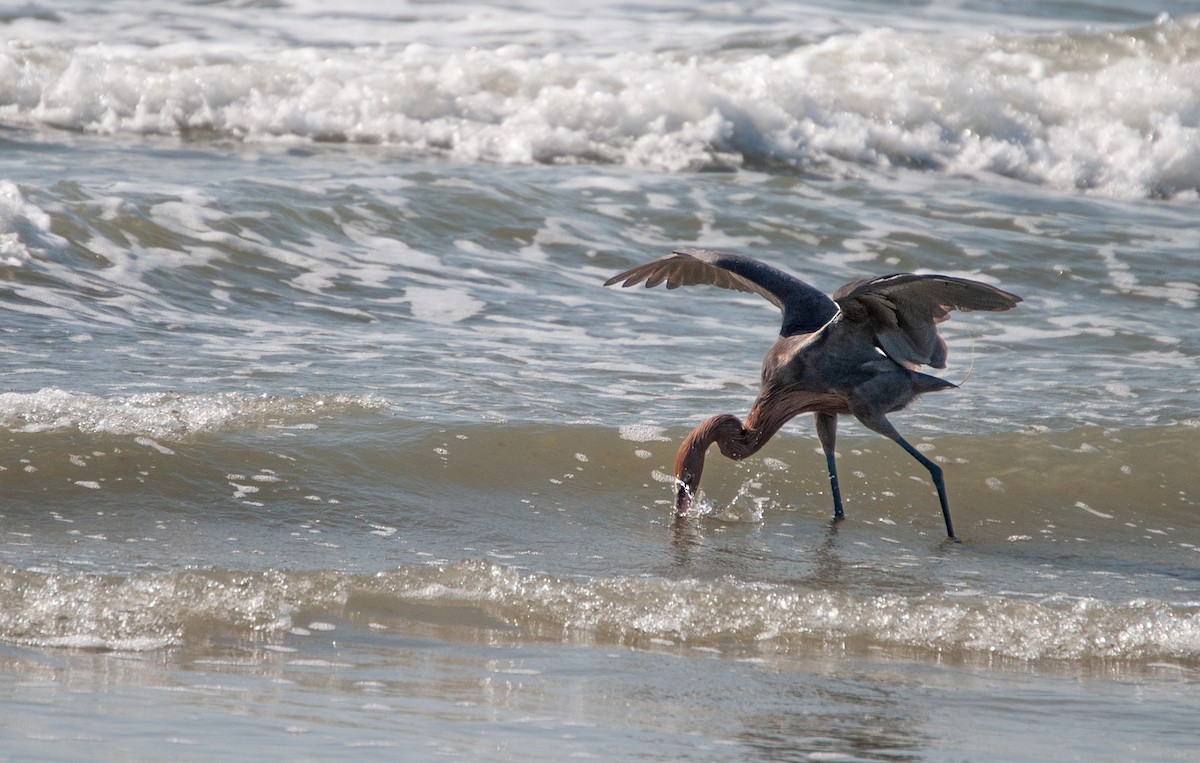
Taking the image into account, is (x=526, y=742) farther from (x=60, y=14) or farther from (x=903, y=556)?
(x=60, y=14)

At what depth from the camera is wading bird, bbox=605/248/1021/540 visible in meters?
5.63

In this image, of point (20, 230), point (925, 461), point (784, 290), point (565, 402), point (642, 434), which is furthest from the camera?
point (20, 230)

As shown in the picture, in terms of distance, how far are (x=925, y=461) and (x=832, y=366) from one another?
1.77 ft

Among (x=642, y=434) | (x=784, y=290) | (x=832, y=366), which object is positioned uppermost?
(x=784, y=290)

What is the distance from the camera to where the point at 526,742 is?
3234 millimetres

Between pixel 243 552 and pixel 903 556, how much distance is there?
2.39m

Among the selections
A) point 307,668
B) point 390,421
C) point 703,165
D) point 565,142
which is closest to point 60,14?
point 565,142

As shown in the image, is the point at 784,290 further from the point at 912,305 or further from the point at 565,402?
the point at 565,402

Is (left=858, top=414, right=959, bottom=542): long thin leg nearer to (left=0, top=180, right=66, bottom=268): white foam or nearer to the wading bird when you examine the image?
the wading bird

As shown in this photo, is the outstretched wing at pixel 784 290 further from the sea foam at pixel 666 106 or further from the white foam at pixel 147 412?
the sea foam at pixel 666 106

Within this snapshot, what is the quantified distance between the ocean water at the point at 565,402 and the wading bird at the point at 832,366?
0.26 metres

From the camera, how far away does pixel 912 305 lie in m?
5.65

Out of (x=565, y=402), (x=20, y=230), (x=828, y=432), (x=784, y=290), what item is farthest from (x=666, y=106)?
(x=828, y=432)

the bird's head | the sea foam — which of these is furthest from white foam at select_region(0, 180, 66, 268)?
the bird's head
